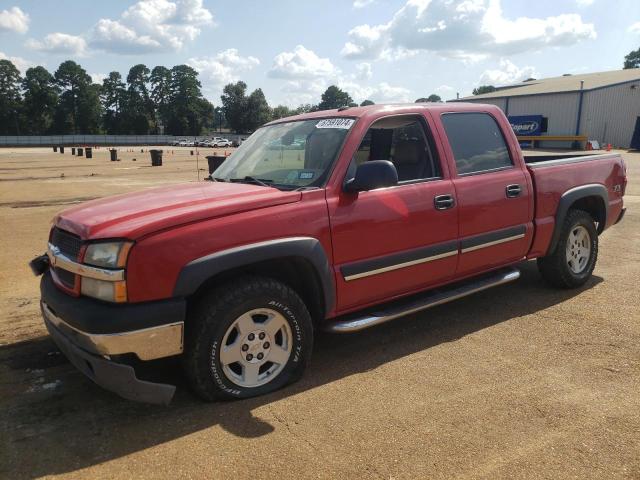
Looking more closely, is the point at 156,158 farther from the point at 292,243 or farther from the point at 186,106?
the point at 186,106

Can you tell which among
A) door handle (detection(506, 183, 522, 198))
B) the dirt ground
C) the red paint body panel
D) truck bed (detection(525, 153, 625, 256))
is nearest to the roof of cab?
the red paint body panel

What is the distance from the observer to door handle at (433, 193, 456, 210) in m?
4.09

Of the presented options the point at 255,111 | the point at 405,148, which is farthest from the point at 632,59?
the point at 405,148

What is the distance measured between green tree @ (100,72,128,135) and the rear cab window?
110269mm

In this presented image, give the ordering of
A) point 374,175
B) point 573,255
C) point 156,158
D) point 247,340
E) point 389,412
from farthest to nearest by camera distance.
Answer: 1. point 156,158
2. point 573,255
3. point 374,175
4. point 247,340
5. point 389,412

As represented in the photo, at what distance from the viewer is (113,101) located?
109 m

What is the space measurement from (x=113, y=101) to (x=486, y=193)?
116 metres

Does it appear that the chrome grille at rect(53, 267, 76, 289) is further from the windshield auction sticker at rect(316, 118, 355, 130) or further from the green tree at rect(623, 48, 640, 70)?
the green tree at rect(623, 48, 640, 70)

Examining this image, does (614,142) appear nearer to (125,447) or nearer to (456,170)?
(456,170)

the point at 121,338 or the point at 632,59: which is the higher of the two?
the point at 632,59

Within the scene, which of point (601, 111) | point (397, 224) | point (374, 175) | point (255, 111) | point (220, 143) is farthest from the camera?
point (255, 111)

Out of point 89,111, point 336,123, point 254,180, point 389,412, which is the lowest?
point 389,412

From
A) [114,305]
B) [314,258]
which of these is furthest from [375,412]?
[114,305]

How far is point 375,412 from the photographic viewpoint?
319cm
